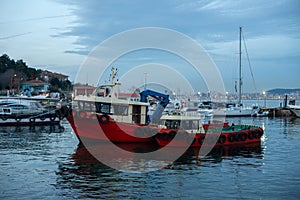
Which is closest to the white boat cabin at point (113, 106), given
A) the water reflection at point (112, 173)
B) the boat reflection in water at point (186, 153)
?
the boat reflection in water at point (186, 153)

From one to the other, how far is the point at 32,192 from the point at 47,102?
58.5 m

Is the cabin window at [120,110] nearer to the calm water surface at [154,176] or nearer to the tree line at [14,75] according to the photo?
the calm water surface at [154,176]

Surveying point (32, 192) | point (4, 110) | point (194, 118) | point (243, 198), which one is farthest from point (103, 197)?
point (4, 110)

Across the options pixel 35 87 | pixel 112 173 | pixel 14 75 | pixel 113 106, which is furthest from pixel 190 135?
pixel 14 75

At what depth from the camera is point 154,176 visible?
59.2 feet

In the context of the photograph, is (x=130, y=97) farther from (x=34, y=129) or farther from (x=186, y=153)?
(x=34, y=129)

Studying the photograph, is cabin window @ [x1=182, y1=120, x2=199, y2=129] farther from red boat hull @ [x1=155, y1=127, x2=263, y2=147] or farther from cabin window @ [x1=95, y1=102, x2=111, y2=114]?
cabin window @ [x1=95, y1=102, x2=111, y2=114]

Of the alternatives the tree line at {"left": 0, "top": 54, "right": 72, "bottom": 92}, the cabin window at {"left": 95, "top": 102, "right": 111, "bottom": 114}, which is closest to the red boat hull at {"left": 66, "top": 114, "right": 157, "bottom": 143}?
the cabin window at {"left": 95, "top": 102, "right": 111, "bottom": 114}

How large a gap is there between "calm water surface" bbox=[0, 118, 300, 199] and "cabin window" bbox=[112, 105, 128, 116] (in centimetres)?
398

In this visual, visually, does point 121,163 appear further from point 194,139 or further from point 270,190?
point 270,190

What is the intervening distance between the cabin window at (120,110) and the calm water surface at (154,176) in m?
3.98

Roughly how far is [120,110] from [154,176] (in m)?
10.6

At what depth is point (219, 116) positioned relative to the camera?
215ft

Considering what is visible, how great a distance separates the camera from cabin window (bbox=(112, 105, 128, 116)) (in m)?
27.8
